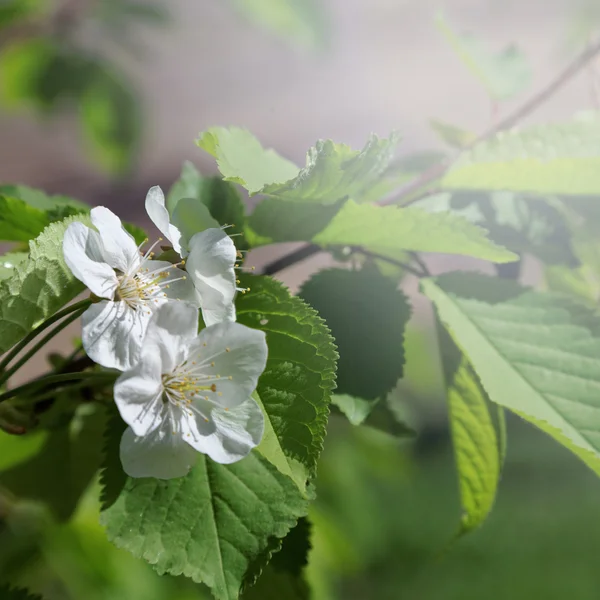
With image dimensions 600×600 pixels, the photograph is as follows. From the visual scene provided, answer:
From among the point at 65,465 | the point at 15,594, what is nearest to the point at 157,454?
the point at 15,594

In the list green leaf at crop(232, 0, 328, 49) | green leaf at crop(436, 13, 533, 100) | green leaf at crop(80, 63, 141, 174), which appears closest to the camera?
green leaf at crop(436, 13, 533, 100)

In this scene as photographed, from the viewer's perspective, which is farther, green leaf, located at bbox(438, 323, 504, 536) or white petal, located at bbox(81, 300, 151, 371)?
green leaf, located at bbox(438, 323, 504, 536)

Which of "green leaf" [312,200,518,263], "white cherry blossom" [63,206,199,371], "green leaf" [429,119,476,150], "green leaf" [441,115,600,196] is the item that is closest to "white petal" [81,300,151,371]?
Result: "white cherry blossom" [63,206,199,371]

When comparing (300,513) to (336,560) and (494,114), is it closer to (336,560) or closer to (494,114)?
(494,114)

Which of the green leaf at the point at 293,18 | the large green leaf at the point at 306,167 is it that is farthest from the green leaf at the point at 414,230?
the green leaf at the point at 293,18

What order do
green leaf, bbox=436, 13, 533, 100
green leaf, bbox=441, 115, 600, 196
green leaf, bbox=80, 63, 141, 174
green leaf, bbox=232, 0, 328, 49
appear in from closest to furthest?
1. green leaf, bbox=441, 115, 600, 196
2. green leaf, bbox=436, 13, 533, 100
3. green leaf, bbox=232, 0, 328, 49
4. green leaf, bbox=80, 63, 141, 174

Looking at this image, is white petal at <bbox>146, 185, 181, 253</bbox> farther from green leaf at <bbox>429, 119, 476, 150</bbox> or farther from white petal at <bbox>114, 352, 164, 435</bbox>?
green leaf at <bbox>429, 119, 476, 150</bbox>

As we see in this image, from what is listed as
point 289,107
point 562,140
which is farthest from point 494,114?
point 289,107
